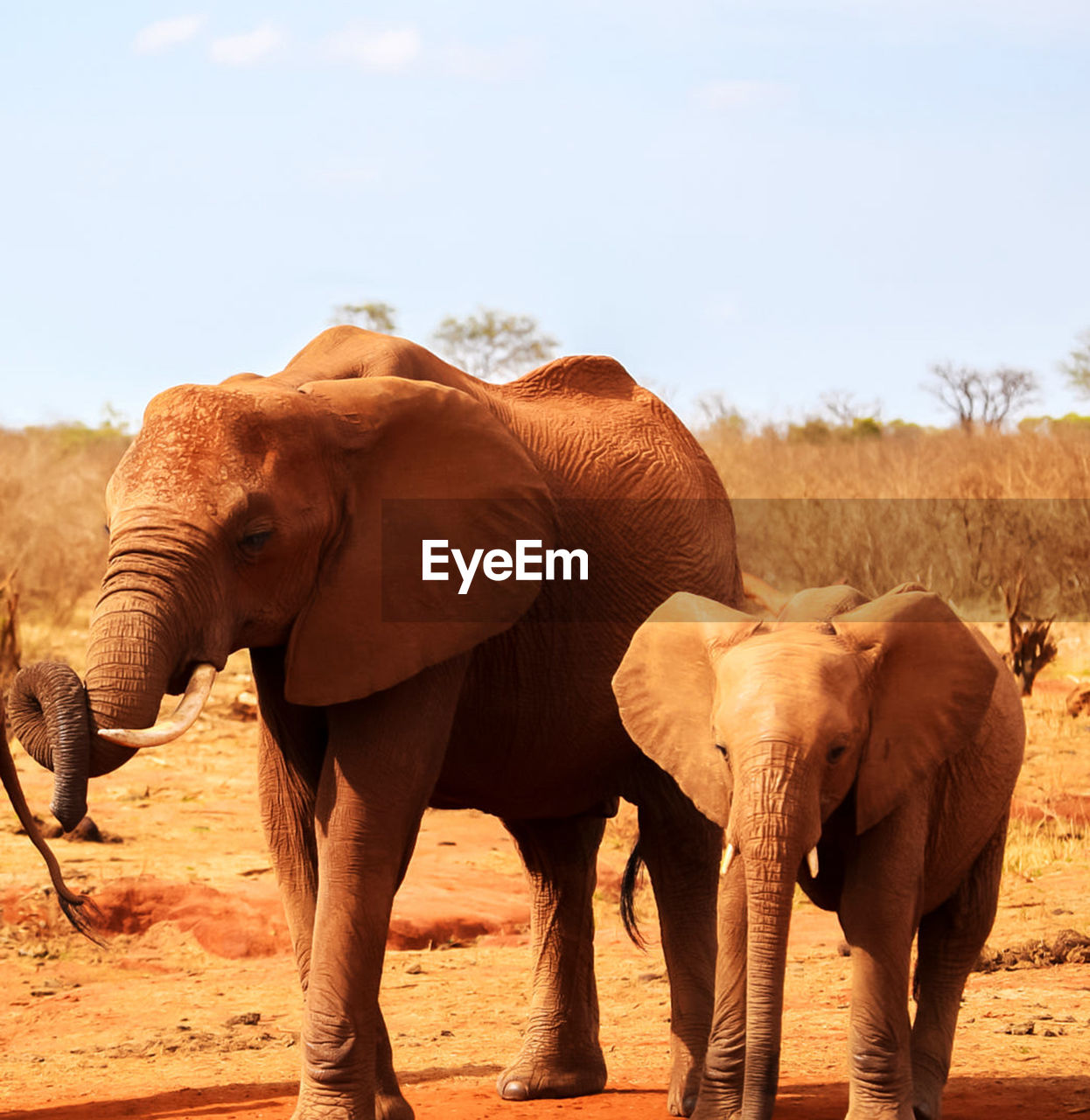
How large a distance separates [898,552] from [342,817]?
19825 millimetres

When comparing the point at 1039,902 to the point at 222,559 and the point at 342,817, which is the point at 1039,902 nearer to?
the point at 342,817

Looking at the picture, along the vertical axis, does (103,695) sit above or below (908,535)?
below

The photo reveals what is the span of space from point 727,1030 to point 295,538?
191cm

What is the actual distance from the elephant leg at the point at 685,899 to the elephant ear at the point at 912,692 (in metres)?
1.30

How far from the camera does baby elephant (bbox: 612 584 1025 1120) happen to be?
15.6ft

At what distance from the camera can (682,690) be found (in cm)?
538

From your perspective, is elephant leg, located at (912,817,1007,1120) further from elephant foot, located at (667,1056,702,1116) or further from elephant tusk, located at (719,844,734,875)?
elephant tusk, located at (719,844,734,875)

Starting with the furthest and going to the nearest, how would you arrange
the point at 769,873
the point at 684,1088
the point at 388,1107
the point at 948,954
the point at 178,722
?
the point at 684,1088, the point at 948,954, the point at 388,1107, the point at 178,722, the point at 769,873

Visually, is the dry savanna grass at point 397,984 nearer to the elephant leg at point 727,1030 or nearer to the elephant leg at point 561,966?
the elephant leg at point 561,966

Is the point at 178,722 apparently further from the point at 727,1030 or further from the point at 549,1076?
the point at 549,1076

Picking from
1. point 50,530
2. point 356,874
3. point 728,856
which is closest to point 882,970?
point 728,856

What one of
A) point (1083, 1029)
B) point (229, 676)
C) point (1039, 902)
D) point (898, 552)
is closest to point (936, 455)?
point (898, 552)

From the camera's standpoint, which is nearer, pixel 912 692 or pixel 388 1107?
pixel 912 692

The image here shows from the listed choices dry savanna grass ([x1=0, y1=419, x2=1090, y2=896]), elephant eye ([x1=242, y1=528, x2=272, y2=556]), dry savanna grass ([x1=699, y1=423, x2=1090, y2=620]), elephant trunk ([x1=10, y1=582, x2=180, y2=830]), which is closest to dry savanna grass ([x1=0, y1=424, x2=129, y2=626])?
dry savanna grass ([x1=0, y1=419, x2=1090, y2=896])
